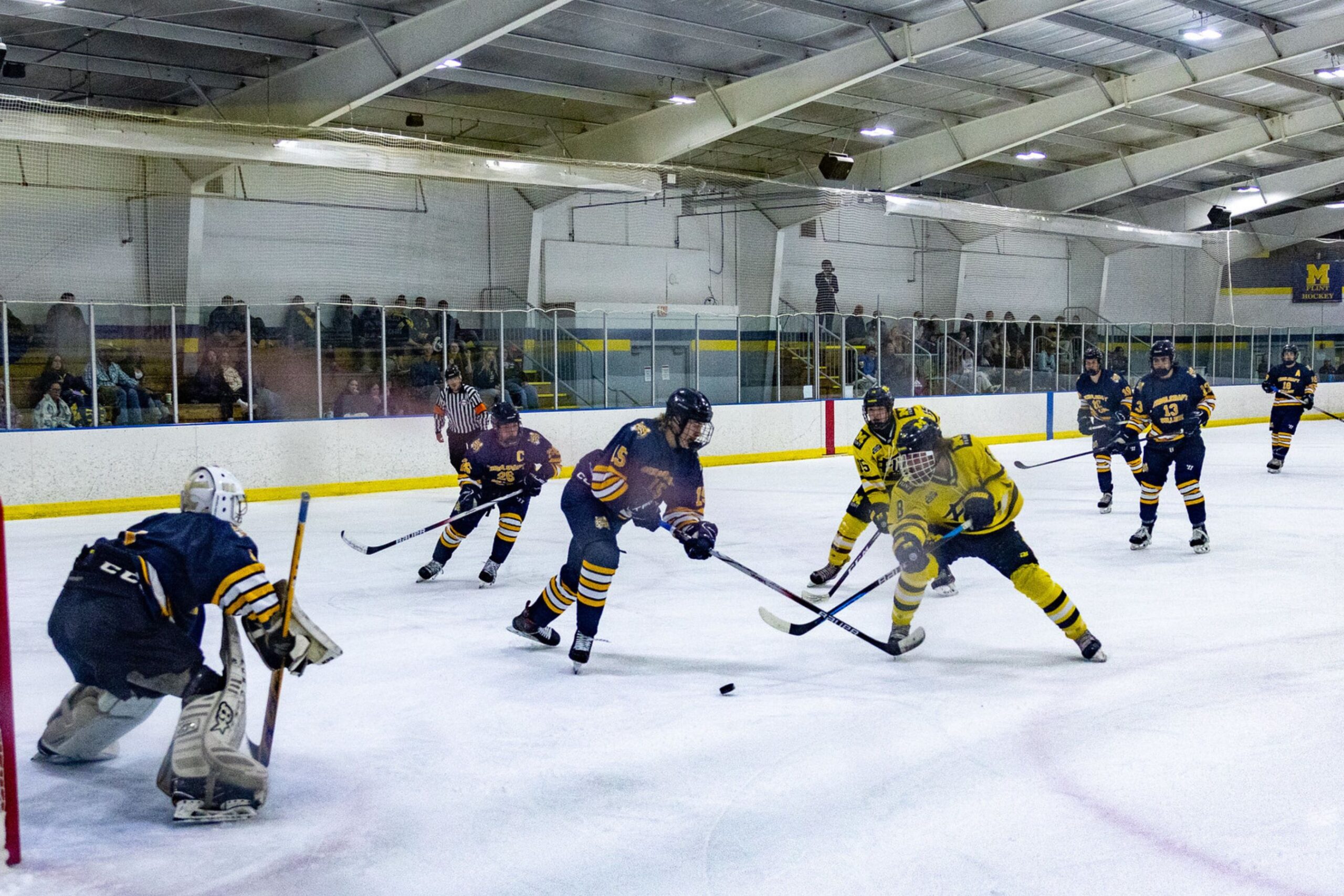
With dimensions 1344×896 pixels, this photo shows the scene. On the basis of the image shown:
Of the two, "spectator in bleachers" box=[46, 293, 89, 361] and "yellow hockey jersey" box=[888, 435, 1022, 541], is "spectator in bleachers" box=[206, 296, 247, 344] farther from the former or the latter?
"yellow hockey jersey" box=[888, 435, 1022, 541]

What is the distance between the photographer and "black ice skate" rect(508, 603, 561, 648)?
185 inches

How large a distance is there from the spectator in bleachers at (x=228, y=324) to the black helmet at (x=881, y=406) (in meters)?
6.25

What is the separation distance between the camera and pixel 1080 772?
10.6ft

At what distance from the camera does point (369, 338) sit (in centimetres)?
1056

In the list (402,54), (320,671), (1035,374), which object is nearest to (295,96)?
(402,54)

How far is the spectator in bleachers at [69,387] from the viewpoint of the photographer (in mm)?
8977

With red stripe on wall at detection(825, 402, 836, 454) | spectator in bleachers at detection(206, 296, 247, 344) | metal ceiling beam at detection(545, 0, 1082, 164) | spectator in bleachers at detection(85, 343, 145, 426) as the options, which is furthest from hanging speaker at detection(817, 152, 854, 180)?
spectator in bleachers at detection(85, 343, 145, 426)

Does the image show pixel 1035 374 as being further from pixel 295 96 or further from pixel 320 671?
pixel 320 671

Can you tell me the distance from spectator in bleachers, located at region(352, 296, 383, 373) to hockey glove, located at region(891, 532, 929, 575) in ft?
23.6

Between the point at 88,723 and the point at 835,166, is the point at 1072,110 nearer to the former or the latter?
the point at 835,166

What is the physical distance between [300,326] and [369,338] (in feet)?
2.01

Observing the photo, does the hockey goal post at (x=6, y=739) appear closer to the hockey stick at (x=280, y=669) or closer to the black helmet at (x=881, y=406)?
the hockey stick at (x=280, y=669)

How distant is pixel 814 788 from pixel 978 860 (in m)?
0.59

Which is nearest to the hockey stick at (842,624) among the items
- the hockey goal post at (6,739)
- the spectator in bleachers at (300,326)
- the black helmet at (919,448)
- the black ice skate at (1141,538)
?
the black helmet at (919,448)
